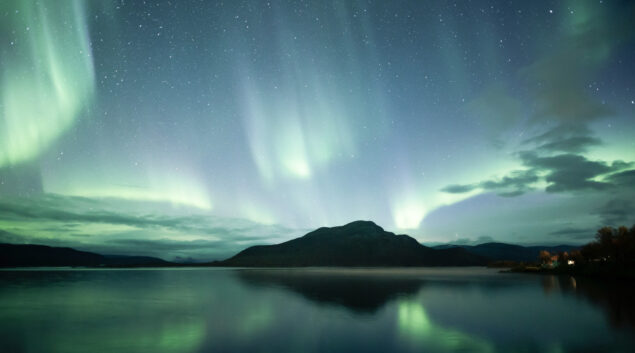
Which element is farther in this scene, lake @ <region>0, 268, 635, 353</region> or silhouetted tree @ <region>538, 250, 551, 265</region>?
silhouetted tree @ <region>538, 250, 551, 265</region>

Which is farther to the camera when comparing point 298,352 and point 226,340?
point 226,340

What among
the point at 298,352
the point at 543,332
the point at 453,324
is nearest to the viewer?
the point at 298,352

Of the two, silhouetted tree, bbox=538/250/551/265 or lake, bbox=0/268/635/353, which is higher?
silhouetted tree, bbox=538/250/551/265

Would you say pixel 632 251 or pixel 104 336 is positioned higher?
pixel 632 251

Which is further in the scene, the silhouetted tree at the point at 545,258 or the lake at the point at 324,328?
the silhouetted tree at the point at 545,258

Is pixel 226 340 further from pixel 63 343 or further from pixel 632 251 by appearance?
pixel 632 251

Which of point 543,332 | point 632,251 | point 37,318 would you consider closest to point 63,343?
point 37,318

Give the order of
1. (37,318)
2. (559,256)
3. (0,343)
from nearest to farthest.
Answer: (0,343) → (37,318) → (559,256)

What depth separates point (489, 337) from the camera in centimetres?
2098

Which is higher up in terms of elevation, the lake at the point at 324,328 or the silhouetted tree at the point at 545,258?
the silhouetted tree at the point at 545,258

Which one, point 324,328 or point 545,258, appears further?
A: point 545,258

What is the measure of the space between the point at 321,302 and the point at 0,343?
82.3 ft

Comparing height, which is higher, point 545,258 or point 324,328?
point 545,258

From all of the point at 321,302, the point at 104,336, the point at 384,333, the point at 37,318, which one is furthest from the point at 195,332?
the point at 321,302
